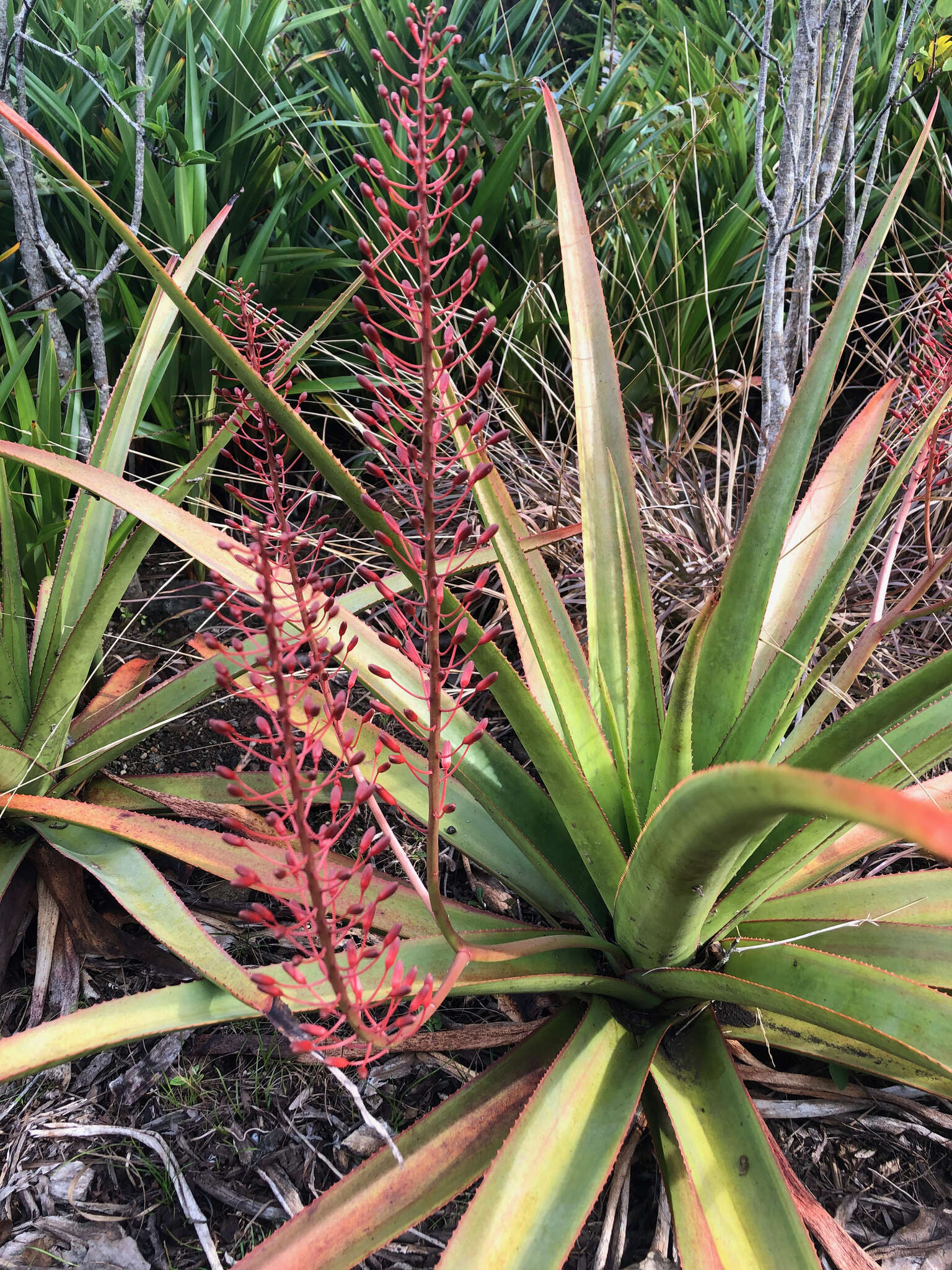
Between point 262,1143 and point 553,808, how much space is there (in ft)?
2.12

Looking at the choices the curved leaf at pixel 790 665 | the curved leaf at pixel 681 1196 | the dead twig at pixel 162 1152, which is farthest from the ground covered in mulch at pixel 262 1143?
the curved leaf at pixel 790 665

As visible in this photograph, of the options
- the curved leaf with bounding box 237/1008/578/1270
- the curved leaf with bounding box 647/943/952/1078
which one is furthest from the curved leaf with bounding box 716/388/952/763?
the curved leaf with bounding box 237/1008/578/1270

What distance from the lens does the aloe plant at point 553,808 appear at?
75 centimetres

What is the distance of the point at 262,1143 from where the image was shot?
51.8 inches

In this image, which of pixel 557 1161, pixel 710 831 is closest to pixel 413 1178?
pixel 557 1161

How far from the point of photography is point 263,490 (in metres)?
2.46

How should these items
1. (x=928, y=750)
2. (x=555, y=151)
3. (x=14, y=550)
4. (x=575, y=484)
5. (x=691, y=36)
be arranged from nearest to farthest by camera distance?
1. (x=928, y=750)
2. (x=555, y=151)
3. (x=14, y=550)
4. (x=575, y=484)
5. (x=691, y=36)

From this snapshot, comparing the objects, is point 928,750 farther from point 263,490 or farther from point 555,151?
point 263,490

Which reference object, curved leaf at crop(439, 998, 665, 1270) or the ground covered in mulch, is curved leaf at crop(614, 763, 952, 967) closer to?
curved leaf at crop(439, 998, 665, 1270)

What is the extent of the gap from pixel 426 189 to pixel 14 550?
1.24 m

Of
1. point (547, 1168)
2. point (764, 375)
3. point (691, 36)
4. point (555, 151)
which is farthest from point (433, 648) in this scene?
point (691, 36)

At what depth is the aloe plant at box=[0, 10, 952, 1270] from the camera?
2.48 feet

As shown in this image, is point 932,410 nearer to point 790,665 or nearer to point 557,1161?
point 790,665

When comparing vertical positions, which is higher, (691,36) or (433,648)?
(691,36)
